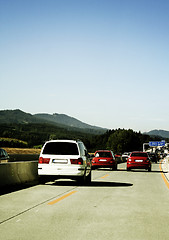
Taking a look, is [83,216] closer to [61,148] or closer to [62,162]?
[62,162]

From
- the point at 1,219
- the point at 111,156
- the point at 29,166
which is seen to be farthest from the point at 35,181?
the point at 111,156

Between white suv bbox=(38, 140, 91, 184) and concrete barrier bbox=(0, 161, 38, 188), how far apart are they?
936 mm

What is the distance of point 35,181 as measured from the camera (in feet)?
54.0

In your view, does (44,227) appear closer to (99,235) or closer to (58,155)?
(99,235)

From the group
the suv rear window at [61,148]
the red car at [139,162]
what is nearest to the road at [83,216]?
the suv rear window at [61,148]

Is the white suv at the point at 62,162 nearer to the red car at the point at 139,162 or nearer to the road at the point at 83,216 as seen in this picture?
the road at the point at 83,216

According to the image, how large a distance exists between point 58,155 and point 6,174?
2.14m

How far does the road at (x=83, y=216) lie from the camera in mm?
6211

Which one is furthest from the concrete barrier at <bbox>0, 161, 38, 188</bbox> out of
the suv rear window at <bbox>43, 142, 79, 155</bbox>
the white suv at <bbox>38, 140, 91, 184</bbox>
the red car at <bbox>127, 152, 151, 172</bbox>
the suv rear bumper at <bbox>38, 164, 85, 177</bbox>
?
the red car at <bbox>127, 152, 151, 172</bbox>

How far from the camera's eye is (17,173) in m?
14.8

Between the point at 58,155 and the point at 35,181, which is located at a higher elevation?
the point at 58,155

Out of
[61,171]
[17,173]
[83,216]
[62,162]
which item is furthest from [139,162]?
[83,216]

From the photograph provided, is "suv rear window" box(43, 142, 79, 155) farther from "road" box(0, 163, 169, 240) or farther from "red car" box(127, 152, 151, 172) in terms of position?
"red car" box(127, 152, 151, 172)

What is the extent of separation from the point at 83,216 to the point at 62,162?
6550 mm
